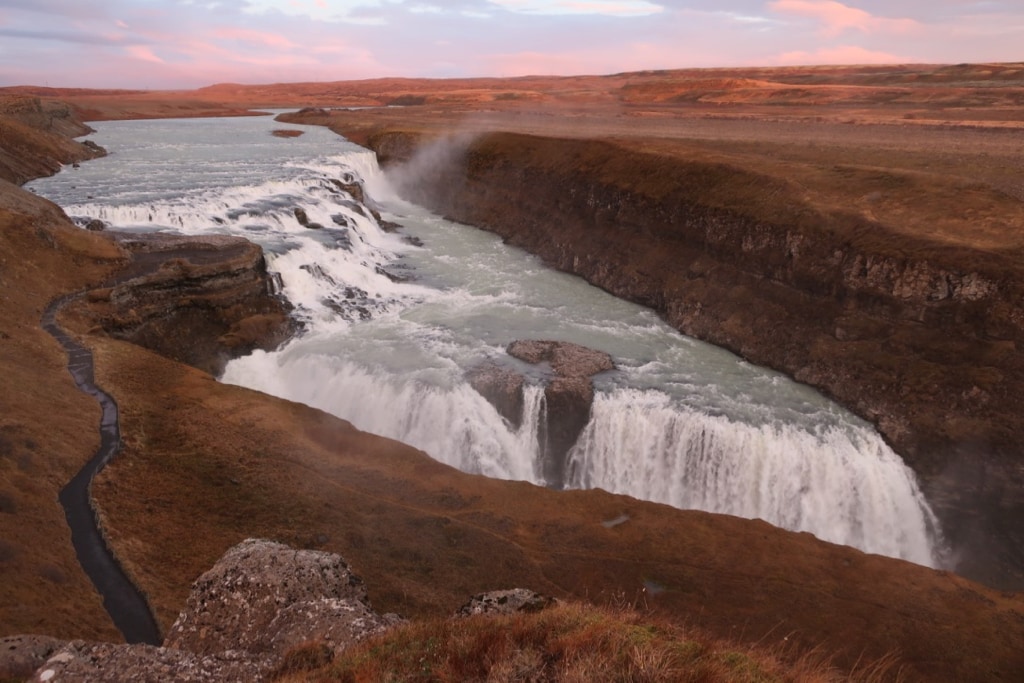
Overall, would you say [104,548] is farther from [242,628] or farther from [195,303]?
[195,303]

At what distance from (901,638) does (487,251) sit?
2963cm

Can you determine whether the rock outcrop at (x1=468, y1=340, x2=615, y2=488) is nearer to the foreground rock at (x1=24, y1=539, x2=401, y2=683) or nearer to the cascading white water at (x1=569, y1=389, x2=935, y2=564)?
the cascading white water at (x1=569, y1=389, x2=935, y2=564)

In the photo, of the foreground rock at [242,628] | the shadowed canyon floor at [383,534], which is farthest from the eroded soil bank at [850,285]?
the foreground rock at [242,628]

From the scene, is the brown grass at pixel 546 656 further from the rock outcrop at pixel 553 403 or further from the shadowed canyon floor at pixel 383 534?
the rock outcrop at pixel 553 403

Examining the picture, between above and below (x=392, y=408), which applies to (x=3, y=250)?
above

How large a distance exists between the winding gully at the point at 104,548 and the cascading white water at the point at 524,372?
6.85 meters

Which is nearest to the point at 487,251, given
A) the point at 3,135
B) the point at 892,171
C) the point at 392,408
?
the point at 392,408

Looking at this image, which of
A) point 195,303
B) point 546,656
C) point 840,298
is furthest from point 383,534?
point 840,298

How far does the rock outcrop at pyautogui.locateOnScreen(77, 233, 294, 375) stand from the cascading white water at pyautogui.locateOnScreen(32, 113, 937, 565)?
3.25 feet

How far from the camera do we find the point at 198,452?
1512cm

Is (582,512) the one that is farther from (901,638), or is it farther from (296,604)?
(296,604)

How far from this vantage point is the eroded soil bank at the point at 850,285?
18.9 metres

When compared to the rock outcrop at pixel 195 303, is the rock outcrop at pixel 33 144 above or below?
above

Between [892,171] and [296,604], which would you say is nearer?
[296,604]
